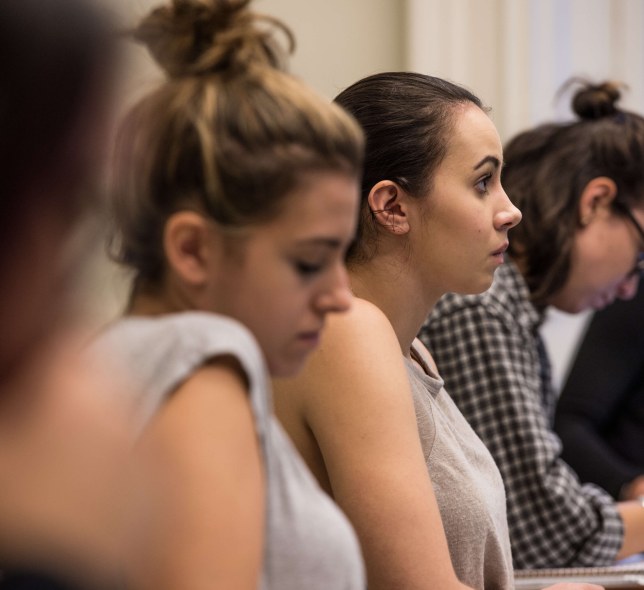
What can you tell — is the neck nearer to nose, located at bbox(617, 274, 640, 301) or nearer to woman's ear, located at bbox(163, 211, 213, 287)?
woman's ear, located at bbox(163, 211, 213, 287)

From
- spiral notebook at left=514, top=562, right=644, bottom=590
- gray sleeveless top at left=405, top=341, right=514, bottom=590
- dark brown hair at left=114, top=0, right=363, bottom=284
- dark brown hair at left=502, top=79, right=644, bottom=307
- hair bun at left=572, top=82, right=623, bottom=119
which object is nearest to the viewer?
dark brown hair at left=114, top=0, right=363, bottom=284

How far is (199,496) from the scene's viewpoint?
0.72 meters

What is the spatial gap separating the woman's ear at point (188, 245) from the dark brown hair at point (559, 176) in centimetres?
121

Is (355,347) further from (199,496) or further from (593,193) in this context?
(593,193)

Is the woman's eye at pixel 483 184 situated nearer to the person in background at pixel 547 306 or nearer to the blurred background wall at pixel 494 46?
the person in background at pixel 547 306

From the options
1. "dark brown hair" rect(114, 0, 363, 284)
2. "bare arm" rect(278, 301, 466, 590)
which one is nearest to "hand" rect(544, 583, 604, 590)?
"bare arm" rect(278, 301, 466, 590)

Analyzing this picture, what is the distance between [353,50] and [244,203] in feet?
4.98

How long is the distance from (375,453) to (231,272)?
0.37 meters

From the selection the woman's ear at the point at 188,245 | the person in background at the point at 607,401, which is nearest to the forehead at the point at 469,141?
the woman's ear at the point at 188,245

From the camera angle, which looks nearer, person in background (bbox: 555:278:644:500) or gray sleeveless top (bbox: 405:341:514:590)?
gray sleeveless top (bbox: 405:341:514:590)

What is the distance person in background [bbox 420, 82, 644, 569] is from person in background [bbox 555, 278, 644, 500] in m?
0.20

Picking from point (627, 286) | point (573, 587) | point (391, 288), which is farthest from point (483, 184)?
point (627, 286)

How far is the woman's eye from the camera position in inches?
52.9

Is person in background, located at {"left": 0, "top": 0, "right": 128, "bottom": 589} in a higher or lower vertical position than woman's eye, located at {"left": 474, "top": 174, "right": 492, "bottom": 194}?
higher
